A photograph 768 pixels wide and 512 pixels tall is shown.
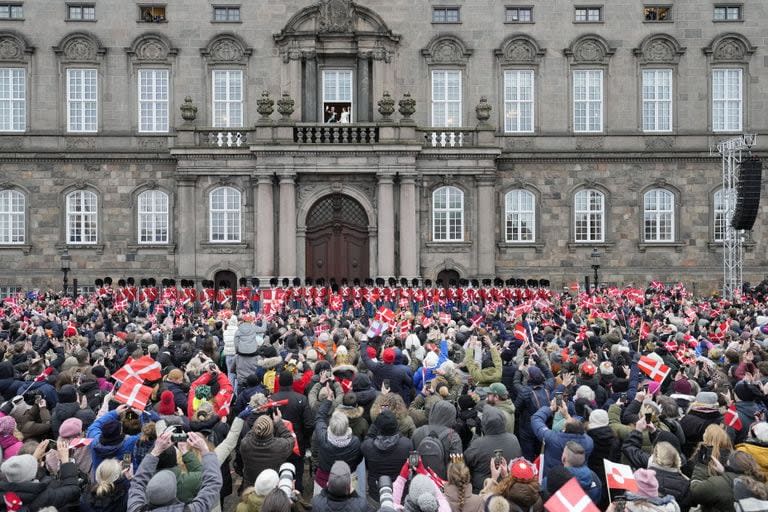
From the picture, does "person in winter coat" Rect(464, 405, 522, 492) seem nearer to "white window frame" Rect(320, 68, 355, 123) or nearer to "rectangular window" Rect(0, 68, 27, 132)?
"white window frame" Rect(320, 68, 355, 123)

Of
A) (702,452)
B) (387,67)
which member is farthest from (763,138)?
(702,452)

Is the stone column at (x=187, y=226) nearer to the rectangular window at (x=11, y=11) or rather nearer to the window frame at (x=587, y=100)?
the rectangular window at (x=11, y=11)

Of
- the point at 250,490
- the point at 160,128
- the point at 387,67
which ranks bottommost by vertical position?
the point at 250,490

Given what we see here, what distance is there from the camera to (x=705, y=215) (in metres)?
39.8

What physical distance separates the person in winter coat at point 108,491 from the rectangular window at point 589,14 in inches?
1469

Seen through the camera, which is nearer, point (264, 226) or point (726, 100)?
point (264, 226)

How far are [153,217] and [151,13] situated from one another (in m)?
10.3

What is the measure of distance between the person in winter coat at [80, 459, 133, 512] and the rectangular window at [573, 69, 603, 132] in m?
35.6

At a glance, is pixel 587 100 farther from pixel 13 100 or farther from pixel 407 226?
pixel 13 100

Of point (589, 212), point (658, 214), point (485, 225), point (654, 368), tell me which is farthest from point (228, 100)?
point (654, 368)

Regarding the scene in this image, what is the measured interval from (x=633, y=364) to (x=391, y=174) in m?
24.4

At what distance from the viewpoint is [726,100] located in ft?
132

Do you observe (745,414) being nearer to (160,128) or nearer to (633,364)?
(633,364)

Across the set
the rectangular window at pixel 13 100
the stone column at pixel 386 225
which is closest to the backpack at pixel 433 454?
the stone column at pixel 386 225
